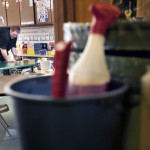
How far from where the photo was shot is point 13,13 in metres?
5.17

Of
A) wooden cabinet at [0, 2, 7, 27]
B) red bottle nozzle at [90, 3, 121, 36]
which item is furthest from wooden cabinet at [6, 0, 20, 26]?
red bottle nozzle at [90, 3, 121, 36]

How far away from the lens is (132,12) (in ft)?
5.11

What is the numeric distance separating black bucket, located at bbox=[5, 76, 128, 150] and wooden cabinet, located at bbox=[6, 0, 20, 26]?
5068 millimetres

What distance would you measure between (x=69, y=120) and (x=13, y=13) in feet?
17.4

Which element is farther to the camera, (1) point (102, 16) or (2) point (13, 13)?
(2) point (13, 13)

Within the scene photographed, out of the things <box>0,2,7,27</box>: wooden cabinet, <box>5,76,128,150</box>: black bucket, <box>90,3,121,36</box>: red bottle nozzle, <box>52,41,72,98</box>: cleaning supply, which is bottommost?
<box>5,76,128,150</box>: black bucket

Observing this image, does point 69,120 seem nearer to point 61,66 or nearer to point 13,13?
point 61,66

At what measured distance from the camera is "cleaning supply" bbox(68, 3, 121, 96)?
357mm

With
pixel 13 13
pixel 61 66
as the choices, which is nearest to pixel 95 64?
pixel 61 66

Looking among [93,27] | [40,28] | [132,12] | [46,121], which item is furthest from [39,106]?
[40,28]

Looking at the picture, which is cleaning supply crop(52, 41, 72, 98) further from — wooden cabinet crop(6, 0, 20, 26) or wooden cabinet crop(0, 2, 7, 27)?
wooden cabinet crop(0, 2, 7, 27)

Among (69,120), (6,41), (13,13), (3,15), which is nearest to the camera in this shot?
(69,120)

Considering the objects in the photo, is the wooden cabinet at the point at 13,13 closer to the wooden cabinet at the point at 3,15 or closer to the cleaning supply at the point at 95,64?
the wooden cabinet at the point at 3,15

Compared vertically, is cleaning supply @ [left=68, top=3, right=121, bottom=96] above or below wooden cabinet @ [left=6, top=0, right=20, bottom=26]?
below
